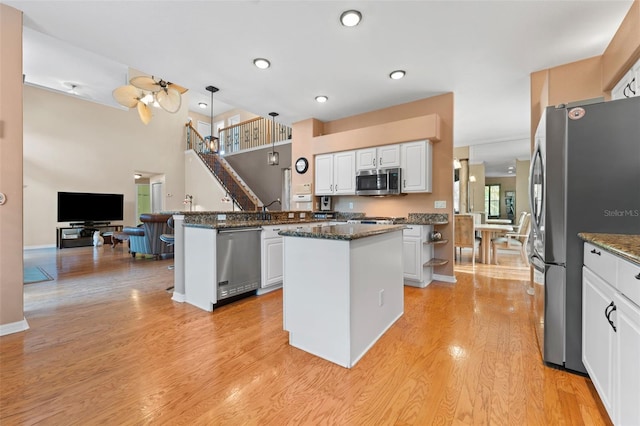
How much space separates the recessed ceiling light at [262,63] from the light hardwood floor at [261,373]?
2879 mm

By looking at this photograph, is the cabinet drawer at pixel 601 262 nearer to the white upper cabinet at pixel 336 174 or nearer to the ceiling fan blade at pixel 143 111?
the white upper cabinet at pixel 336 174

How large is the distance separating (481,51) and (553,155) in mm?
1877

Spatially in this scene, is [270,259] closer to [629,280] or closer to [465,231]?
[629,280]

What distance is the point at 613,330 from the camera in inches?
49.9

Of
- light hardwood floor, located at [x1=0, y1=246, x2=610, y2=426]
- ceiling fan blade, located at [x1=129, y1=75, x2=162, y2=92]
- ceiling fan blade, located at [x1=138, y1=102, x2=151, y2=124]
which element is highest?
ceiling fan blade, located at [x1=129, y1=75, x2=162, y2=92]

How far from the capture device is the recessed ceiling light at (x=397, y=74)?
3.47 m

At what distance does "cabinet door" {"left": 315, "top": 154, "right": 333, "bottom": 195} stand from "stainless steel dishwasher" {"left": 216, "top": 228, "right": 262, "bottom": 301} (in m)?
2.03

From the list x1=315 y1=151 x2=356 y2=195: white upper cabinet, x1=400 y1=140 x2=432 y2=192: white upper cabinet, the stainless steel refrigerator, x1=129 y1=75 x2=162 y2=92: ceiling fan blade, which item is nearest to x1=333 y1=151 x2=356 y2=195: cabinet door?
x1=315 y1=151 x2=356 y2=195: white upper cabinet

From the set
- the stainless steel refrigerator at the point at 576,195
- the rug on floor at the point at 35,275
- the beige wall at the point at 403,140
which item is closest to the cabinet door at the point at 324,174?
the beige wall at the point at 403,140

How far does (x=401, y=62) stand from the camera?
322cm

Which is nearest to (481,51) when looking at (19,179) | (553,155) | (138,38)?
(553,155)

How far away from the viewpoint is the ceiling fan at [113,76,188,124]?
4.29 m

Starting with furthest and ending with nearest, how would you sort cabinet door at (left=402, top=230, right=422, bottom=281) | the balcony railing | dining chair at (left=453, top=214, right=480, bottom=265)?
1. the balcony railing
2. dining chair at (left=453, top=214, right=480, bottom=265)
3. cabinet door at (left=402, top=230, right=422, bottom=281)

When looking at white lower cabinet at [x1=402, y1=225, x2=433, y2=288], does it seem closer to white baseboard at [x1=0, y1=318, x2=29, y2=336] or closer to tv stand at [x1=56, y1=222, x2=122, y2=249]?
white baseboard at [x1=0, y1=318, x2=29, y2=336]
